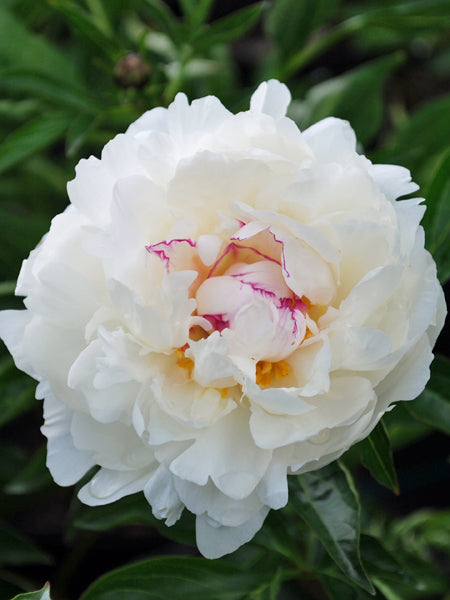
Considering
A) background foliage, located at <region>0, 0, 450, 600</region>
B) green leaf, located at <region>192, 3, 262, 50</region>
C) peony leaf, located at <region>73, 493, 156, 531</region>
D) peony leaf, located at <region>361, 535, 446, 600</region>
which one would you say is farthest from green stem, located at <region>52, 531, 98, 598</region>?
green leaf, located at <region>192, 3, 262, 50</region>

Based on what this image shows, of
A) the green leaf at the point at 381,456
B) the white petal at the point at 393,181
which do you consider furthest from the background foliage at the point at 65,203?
the white petal at the point at 393,181

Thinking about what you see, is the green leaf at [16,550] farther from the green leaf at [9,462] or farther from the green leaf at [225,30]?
the green leaf at [225,30]

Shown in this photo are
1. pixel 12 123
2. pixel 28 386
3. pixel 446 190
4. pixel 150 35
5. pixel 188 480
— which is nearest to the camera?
pixel 188 480

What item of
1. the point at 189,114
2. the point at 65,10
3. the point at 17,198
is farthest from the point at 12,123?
the point at 189,114

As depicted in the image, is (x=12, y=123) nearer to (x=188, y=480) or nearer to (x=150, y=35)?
(x=150, y=35)

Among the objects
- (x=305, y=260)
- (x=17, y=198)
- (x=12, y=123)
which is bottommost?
(x=17, y=198)

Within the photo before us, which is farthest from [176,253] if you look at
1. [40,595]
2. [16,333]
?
[40,595]

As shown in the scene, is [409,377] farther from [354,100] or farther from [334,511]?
[354,100]
